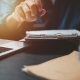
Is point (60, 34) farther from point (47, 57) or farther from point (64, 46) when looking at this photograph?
point (47, 57)

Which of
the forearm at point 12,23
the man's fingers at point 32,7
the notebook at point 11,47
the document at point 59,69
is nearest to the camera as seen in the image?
the document at point 59,69

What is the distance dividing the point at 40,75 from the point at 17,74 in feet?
0.25

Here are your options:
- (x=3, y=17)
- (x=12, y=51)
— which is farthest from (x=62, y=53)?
(x=3, y=17)

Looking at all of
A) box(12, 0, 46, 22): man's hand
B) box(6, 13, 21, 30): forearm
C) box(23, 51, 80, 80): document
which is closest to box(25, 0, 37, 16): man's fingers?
box(12, 0, 46, 22): man's hand

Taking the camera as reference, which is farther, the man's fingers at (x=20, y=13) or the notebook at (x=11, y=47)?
the man's fingers at (x=20, y=13)

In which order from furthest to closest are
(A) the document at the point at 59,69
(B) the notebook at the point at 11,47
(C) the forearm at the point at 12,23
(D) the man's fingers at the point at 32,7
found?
(C) the forearm at the point at 12,23 < (D) the man's fingers at the point at 32,7 < (B) the notebook at the point at 11,47 < (A) the document at the point at 59,69

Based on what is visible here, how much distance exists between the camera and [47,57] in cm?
73

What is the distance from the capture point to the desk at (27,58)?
0.56 meters

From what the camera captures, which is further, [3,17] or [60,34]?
[3,17]

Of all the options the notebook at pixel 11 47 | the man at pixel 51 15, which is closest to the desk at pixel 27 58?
the notebook at pixel 11 47

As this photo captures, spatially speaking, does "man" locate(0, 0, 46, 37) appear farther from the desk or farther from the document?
the document

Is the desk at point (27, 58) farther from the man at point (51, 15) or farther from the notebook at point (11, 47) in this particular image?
the man at point (51, 15)

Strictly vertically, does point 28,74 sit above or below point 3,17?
below

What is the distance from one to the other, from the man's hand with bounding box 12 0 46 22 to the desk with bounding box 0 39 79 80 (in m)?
0.18
